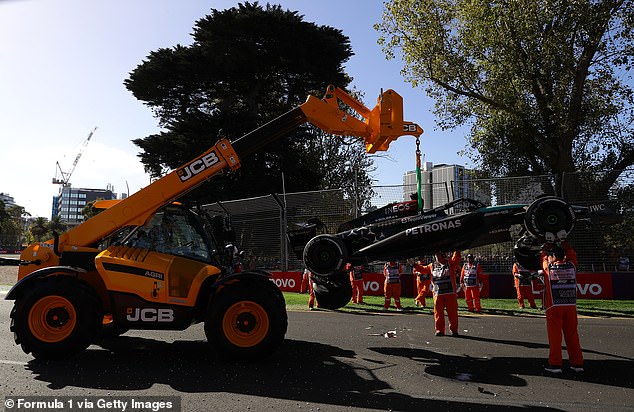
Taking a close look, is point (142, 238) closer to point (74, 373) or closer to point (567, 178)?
point (74, 373)

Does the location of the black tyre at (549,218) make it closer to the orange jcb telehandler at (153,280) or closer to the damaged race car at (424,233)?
the damaged race car at (424,233)

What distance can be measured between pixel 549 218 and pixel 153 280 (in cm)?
544

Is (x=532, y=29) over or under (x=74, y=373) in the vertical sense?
over

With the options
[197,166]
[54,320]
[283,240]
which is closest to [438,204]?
[283,240]

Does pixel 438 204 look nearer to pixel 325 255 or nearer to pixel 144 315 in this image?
pixel 325 255

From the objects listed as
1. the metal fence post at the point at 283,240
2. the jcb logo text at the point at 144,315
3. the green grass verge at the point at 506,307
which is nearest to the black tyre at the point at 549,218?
the jcb logo text at the point at 144,315

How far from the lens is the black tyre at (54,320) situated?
6277mm

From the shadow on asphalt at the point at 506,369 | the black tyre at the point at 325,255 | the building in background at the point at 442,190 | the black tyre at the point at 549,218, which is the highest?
the building in background at the point at 442,190

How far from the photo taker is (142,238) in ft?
22.4

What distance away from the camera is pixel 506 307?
1316 cm

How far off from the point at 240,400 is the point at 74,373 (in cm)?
236

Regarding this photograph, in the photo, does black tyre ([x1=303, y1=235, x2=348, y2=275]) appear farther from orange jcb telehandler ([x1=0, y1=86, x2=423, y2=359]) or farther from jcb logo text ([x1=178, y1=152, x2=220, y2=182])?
jcb logo text ([x1=178, y1=152, x2=220, y2=182])

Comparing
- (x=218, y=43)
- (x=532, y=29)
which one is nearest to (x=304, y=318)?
(x=532, y=29)

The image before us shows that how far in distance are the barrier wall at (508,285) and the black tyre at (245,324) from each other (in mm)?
9884
